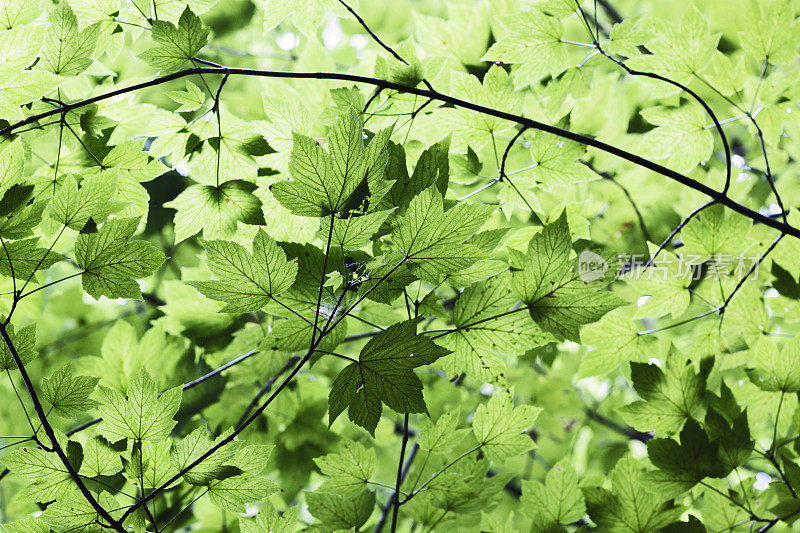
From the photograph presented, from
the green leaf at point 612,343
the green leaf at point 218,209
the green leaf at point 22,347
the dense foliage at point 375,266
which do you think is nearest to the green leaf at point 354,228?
the dense foliage at point 375,266

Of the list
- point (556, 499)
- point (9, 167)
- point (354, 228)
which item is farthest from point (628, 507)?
point (9, 167)

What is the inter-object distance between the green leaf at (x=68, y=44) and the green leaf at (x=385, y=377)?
532mm

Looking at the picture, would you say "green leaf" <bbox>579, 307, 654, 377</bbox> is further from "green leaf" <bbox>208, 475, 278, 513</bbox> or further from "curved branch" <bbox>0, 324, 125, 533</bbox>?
"curved branch" <bbox>0, 324, 125, 533</bbox>

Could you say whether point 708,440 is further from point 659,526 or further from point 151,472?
point 151,472

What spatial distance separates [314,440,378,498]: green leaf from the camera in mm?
739

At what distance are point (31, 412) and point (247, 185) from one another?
2.58ft

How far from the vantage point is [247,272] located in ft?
1.77

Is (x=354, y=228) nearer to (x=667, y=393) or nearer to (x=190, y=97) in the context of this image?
(x=190, y=97)

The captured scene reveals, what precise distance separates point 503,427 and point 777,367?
0.44 meters

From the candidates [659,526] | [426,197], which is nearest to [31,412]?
[426,197]

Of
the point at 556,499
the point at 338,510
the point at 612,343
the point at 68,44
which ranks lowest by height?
the point at 556,499

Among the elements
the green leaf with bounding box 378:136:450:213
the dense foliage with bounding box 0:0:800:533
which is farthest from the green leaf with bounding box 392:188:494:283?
the green leaf with bounding box 378:136:450:213

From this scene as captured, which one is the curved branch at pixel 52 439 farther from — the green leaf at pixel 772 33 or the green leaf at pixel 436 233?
the green leaf at pixel 772 33

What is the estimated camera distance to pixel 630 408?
805mm
